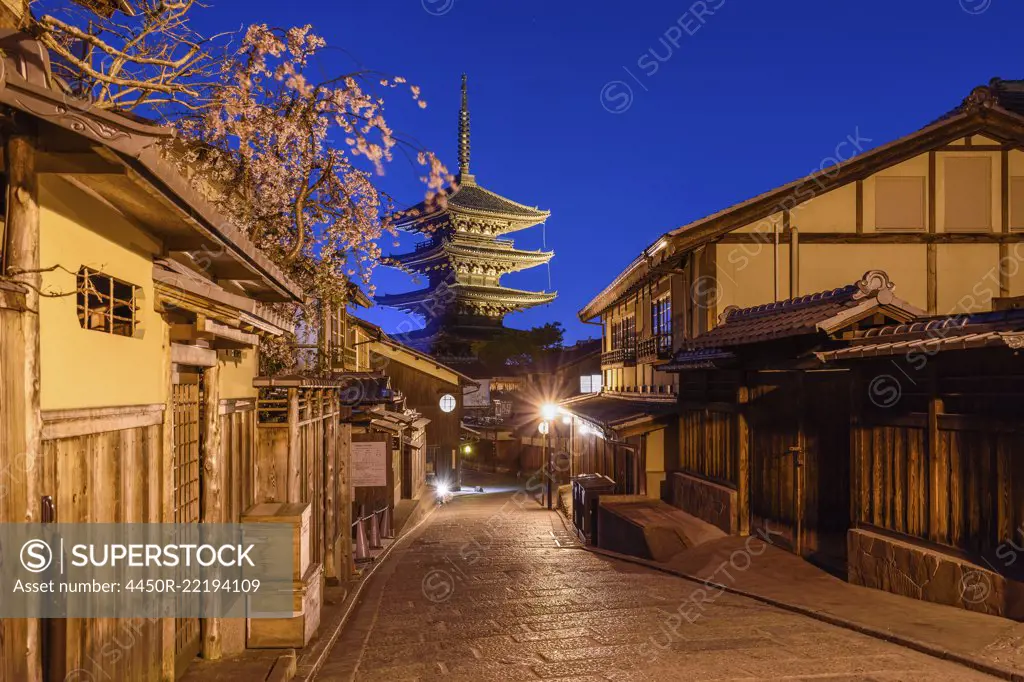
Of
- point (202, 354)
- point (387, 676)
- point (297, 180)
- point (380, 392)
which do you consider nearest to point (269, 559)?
point (387, 676)

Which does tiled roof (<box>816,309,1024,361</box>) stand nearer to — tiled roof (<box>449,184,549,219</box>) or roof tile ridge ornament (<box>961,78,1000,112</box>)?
roof tile ridge ornament (<box>961,78,1000,112</box>)

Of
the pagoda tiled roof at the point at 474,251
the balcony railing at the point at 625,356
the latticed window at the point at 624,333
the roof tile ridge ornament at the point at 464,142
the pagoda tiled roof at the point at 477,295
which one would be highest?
the roof tile ridge ornament at the point at 464,142

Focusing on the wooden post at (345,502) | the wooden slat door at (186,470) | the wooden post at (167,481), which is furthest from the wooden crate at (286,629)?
the wooden post at (345,502)

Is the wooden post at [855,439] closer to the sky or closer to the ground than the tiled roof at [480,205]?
closer to the ground

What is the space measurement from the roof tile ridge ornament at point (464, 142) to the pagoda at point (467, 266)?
43 cm

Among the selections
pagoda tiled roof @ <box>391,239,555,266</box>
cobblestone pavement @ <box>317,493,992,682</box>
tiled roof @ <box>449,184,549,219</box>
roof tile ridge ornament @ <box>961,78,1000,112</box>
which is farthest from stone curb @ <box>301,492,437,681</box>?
tiled roof @ <box>449,184,549,219</box>

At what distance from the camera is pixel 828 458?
36.7 feet

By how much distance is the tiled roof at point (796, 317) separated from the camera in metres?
9.84

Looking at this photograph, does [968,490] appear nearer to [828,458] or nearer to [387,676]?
[828,458]

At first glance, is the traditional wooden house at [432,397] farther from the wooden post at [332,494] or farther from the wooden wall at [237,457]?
the wooden wall at [237,457]

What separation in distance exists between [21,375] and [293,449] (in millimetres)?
5576

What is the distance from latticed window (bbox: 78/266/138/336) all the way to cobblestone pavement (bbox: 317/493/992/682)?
13.7 ft

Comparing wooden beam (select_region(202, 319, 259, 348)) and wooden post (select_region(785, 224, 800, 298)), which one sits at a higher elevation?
wooden post (select_region(785, 224, 800, 298))

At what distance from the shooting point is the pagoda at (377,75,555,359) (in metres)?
54.0
